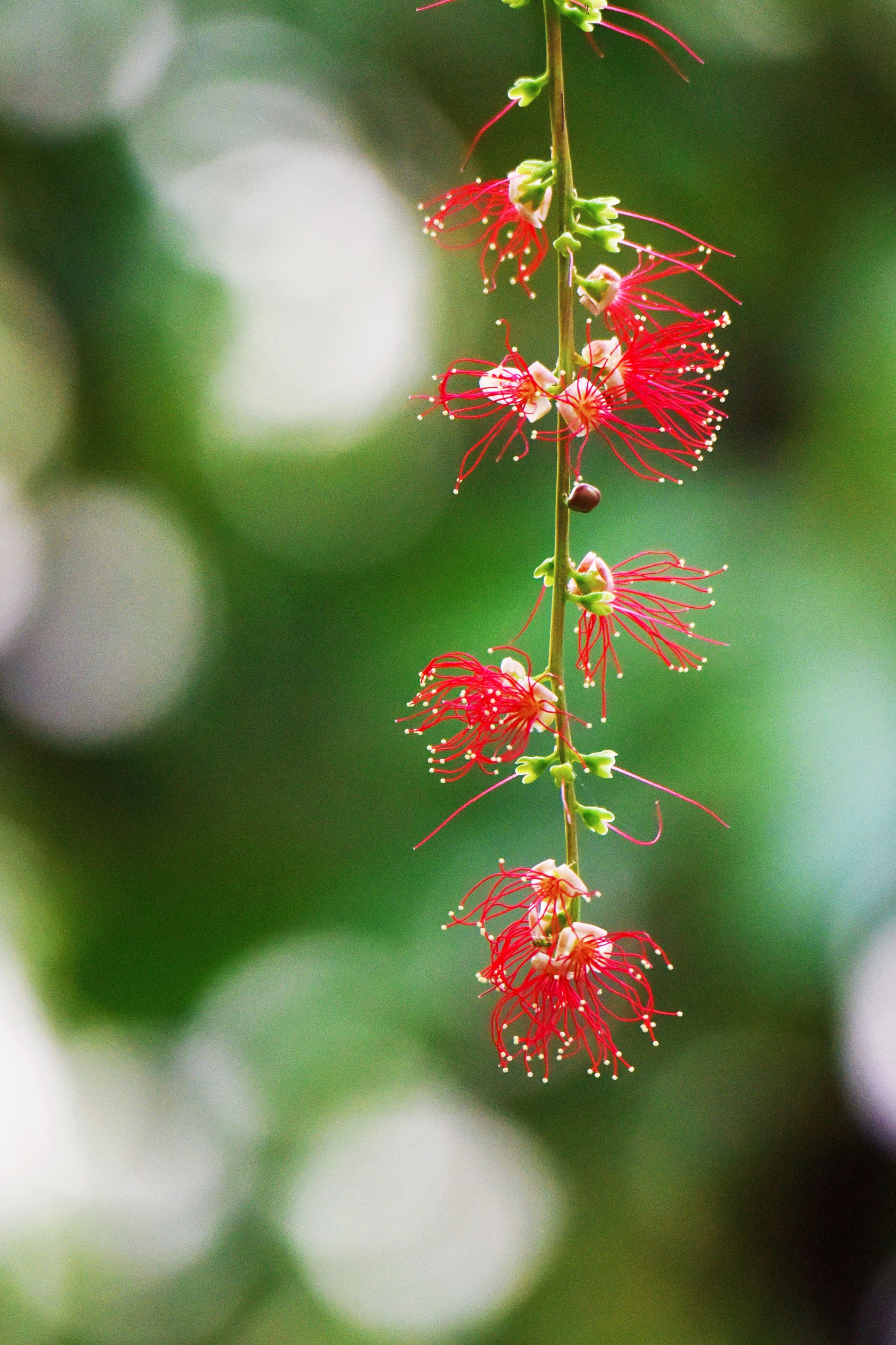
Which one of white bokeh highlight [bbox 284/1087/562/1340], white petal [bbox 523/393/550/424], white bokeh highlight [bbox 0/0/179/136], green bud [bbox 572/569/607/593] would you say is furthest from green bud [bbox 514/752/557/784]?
white bokeh highlight [bbox 284/1087/562/1340]

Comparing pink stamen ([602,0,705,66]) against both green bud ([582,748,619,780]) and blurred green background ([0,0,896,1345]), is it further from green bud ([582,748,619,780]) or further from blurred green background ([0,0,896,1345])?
blurred green background ([0,0,896,1345])

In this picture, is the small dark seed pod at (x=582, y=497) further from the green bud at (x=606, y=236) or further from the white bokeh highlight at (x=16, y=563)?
the white bokeh highlight at (x=16, y=563)

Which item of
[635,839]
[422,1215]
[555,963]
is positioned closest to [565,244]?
[555,963]

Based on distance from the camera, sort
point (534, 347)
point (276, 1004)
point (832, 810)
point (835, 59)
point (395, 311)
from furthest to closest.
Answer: point (276, 1004) → point (395, 311) → point (534, 347) → point (835, 59) → point (832, 810)

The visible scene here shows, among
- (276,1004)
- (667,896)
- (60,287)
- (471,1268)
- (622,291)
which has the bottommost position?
(471,1268)

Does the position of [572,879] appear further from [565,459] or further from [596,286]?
[596,286]

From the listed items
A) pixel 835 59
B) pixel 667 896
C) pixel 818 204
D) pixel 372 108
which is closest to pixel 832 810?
pixel 667 896

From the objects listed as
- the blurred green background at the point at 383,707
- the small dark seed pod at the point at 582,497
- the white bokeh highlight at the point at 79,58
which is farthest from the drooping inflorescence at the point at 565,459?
the white bokeh highlight at the point at 79,58

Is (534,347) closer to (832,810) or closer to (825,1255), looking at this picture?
(832,810)
